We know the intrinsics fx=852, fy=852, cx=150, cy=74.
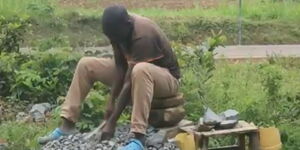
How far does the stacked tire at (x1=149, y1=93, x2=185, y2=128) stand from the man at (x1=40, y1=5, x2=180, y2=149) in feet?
0.25

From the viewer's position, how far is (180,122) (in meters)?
6.99

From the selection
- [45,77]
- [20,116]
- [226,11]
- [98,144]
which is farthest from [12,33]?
[226,11]

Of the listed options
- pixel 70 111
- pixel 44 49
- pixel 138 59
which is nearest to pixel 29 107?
pixel 44 49

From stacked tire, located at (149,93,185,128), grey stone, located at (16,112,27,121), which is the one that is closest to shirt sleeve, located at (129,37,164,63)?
stacked tire, located at (149,93,185,128)

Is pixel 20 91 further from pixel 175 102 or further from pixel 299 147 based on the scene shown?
pixel 299 147

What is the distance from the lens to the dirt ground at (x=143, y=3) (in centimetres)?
1864

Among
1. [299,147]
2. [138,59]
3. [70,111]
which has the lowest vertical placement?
[299,147]

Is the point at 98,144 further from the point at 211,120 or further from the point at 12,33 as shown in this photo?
the point at 12,33

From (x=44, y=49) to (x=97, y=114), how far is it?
8.40ft

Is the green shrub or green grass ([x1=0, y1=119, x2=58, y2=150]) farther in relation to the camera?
the green shrub

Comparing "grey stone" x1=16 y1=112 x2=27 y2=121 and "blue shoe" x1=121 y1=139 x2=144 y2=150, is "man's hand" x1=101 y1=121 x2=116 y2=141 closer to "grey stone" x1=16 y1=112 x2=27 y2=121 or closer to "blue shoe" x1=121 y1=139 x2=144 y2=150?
"blue shoe" x1=121 y1=139 x2=144 y2=150

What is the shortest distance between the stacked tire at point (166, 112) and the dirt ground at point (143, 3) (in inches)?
452

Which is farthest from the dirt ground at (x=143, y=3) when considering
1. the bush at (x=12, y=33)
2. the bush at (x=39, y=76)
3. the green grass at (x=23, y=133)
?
the green grass at (x=23, y=133)

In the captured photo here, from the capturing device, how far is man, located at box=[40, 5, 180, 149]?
21.3 feet
